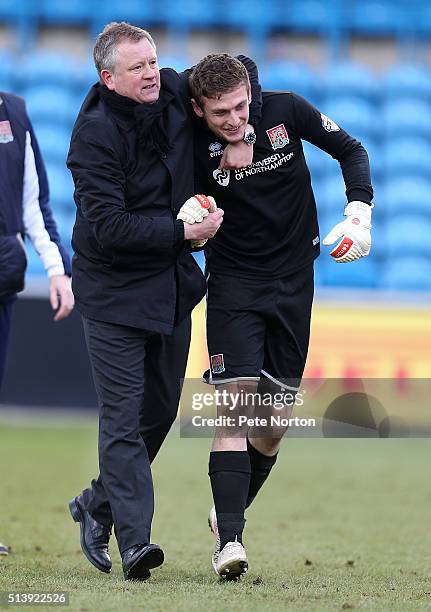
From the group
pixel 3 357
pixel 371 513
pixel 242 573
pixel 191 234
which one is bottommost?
pixel 371 513

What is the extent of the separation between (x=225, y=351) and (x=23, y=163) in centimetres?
149

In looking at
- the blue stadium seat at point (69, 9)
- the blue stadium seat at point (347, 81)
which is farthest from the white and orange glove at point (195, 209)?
the blue stadium seat at point (69, 9)

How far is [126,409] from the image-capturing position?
182 inches

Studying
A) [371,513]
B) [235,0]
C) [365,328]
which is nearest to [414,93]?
[235,0]

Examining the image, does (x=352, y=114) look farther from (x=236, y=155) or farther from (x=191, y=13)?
(x=236, y=155)

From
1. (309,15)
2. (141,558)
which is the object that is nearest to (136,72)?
(141,558)

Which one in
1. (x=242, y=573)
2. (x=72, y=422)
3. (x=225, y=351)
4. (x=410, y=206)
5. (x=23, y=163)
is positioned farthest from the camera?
(x=410, y=206)

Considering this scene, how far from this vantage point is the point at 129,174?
4.59 metres

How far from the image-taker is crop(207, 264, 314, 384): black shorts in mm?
4906

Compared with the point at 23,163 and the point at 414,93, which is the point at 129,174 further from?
the point at 414,93

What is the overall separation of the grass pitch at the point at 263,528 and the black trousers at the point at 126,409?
252 mm

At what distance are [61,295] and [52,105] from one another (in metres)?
10.5

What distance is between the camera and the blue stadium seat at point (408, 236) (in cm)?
1474

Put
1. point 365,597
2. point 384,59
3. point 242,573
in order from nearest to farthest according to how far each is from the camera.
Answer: point 365,597
point 242,573
point 384,59
